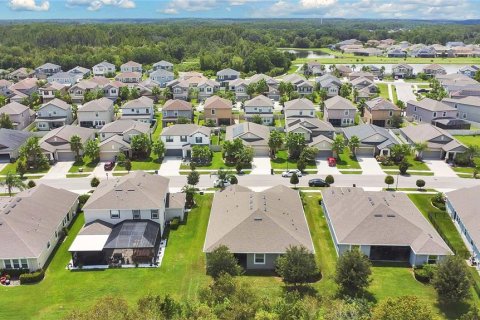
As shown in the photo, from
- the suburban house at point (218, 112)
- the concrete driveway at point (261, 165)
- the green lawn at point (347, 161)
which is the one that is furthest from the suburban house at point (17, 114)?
the green lawn at point (347, 161)

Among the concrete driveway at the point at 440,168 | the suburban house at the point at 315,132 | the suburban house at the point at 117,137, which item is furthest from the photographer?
the suburban house at the point at 315,132

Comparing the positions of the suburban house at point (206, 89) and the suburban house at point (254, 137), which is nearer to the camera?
the suburban house at point (254, 137)

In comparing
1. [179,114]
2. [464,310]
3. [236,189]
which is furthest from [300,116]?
[464,310]

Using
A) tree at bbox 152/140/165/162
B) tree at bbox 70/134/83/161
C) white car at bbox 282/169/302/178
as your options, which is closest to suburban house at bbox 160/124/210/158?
tree at bbox 152/140/165/162

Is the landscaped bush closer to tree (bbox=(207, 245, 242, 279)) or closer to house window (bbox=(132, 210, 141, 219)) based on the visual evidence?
house window (bbox=(132, 210, 141, 219))

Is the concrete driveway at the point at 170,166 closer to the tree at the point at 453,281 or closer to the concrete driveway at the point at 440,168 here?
the concrete driveway at the point at 440,168

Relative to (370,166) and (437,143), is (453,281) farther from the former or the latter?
(437,143)

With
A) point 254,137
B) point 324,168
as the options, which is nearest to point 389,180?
point 324,168
